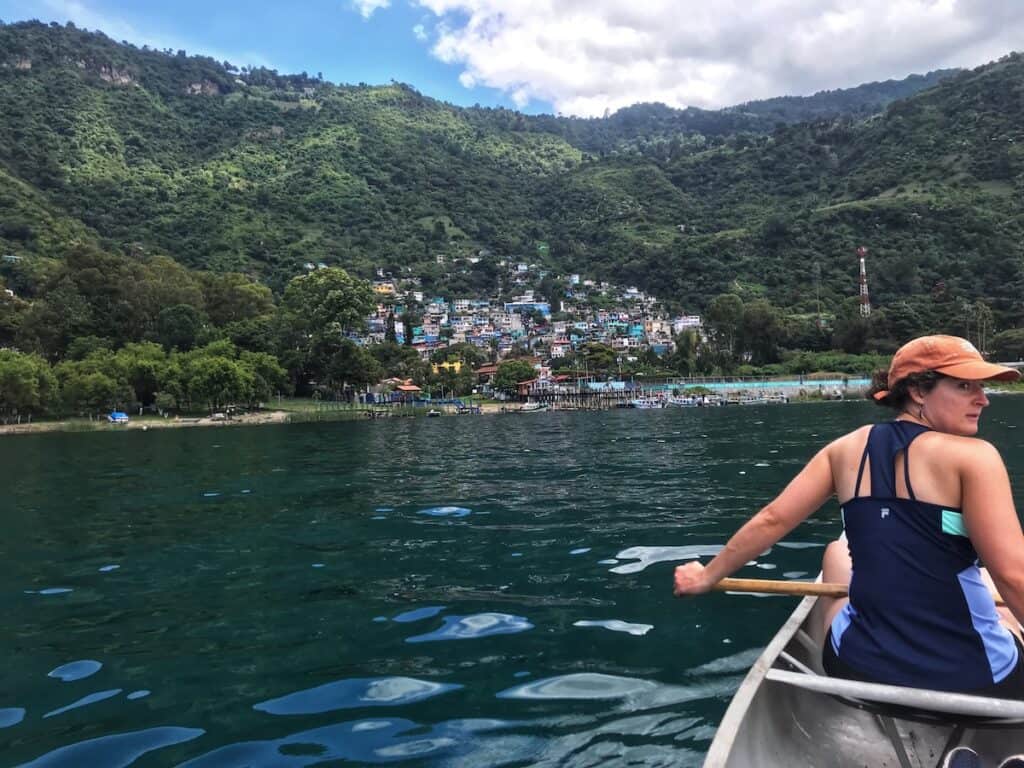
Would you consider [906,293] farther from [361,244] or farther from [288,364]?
[361,244]

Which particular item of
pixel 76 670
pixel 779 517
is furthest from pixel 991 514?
pixel 76 670

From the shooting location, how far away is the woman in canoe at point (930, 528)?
2688mm

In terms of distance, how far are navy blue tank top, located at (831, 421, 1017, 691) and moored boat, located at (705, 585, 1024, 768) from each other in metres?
0.13

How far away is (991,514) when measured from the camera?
8.62ft

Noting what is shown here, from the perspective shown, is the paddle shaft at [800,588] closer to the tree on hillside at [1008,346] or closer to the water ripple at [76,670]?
the water ripple at [76,670]

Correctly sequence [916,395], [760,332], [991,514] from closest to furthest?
[991,514] → [916,395] → [760,332]

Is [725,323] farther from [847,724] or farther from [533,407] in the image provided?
[847,724]

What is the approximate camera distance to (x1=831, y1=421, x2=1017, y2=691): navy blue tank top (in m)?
2.82

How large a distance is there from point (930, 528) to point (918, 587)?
0.95ft

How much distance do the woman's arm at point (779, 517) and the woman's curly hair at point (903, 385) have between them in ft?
1.26

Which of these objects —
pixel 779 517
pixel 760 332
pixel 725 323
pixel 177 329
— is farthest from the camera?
pixel 725 323

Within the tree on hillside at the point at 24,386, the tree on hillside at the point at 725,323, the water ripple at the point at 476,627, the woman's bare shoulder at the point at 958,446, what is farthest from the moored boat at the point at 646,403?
the woman's bare shoulder at the point at 958,446

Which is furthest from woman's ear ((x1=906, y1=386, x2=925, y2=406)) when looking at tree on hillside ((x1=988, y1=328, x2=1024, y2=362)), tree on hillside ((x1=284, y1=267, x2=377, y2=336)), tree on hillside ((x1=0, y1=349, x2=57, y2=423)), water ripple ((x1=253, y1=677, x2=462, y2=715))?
tree on hillside ((x1=988, y1=328, x2=1024, y2=362))

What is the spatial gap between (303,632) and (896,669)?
16.8ft
